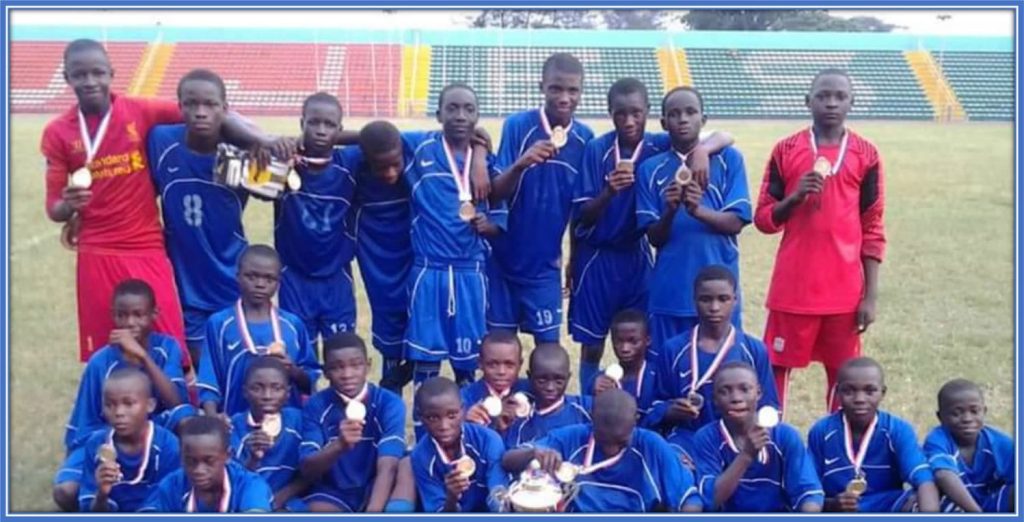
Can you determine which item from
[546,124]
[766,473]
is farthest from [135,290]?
[766,473]

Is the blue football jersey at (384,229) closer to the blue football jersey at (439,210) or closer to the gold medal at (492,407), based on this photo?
the blue football jersey at (439,210)

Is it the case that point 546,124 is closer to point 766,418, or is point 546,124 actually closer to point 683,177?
point 683,177

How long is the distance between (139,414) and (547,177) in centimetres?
195

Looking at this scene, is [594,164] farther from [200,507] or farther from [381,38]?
[381,38]

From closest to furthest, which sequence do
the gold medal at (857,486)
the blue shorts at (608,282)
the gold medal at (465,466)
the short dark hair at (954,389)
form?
the gold medal at (465,466), the gold medal at (857,486), the short dark hair at (954,389), the blue shorts at (608,282)

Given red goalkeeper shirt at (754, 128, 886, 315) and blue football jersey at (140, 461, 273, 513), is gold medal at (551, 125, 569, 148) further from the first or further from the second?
blue football jersey at (140, 461, 273, 513)

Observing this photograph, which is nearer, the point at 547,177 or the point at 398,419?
the point at 398,419

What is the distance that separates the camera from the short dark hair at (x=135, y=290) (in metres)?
4.32

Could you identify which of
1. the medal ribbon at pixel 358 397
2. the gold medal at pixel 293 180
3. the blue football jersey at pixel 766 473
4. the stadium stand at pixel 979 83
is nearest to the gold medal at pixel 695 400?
the blue football jersey at pixel 766 473

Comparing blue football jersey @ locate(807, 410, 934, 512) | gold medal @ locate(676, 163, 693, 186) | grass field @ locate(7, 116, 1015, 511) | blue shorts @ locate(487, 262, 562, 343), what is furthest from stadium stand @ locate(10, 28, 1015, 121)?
blue football jersey @ locate(807, 410, 934, 512)

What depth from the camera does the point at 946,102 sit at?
28859 mm

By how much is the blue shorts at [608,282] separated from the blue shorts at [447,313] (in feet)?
1.70

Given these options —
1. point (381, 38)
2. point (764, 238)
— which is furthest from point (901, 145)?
point (381, 38)

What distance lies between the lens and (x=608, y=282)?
5.02 meters
